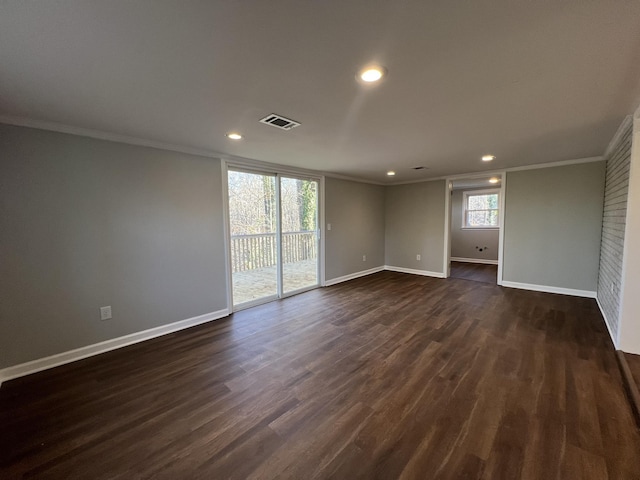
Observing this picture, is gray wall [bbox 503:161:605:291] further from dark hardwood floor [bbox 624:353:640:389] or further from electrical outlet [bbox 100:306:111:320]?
electrical outlet [bbox 100:306:111:320]

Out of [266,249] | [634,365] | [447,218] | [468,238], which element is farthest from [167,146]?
[468,238]

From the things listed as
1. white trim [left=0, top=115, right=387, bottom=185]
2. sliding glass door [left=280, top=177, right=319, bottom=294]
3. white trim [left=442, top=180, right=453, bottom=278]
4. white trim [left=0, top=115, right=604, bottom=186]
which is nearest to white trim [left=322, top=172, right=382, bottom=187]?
white trim [left=0, top=115, right=604, bottom=186]

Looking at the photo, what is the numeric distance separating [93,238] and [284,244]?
2.56 metres

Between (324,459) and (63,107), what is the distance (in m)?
3.10

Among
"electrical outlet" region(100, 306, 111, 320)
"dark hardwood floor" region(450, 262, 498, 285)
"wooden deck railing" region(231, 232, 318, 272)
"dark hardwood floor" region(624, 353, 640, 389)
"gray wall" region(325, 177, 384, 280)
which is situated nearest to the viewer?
"dark hardwood floor" region(624, 353, 640, 389)

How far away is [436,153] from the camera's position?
142 inches

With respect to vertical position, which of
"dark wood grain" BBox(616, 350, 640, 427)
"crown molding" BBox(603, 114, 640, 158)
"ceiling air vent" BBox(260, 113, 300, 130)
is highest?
"crown molding" BBox(603, 114, 640, 158)

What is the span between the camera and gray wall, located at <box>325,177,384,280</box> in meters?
5.32

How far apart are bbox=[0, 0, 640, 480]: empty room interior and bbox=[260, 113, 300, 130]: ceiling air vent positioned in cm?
3

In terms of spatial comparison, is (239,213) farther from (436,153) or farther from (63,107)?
(436,153)

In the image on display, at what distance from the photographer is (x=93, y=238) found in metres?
2.64

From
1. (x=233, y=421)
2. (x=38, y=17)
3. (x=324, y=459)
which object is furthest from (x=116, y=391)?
(x=38, y=17)

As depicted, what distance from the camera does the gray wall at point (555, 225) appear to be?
417cm

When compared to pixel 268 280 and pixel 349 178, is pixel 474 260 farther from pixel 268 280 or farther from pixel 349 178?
pixel 268 280
